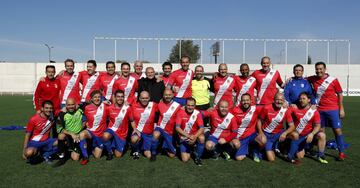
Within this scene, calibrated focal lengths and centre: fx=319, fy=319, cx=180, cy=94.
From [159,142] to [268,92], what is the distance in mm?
2443

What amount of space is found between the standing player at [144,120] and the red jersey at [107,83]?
965 millimetres

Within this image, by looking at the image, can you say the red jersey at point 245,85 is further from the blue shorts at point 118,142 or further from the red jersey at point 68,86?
the red jersey at point 68,86

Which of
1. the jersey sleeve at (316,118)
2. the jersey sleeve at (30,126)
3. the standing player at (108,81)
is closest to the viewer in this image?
the jersey sleeve at (30,126)

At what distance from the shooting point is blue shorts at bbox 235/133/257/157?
18.7ft

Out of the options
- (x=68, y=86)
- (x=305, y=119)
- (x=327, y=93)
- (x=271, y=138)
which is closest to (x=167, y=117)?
(x=271, y=138)

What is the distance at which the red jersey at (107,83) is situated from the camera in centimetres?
671

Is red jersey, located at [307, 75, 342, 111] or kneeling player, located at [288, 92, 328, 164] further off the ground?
red jersey, located at [307, 75, 342, 111]

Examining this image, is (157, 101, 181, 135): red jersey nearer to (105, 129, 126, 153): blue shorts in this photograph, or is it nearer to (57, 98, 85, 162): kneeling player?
(105, 129, 126, 153): blue shorts

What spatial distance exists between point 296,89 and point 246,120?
51.5 inches

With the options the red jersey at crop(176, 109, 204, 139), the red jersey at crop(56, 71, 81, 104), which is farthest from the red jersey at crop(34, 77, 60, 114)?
the red jersey at crop(176, 109, 204, 139)

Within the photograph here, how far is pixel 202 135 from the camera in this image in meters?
5.68

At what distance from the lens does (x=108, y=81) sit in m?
6.72

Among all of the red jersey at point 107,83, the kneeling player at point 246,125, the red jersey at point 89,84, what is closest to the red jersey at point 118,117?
the red jersey at point 107,83

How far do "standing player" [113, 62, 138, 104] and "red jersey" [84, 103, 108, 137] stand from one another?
779 millimetres
